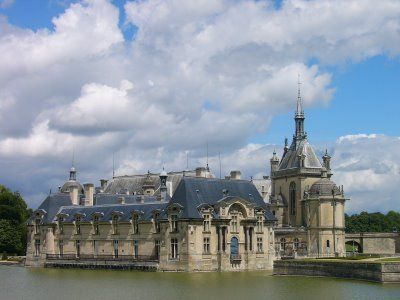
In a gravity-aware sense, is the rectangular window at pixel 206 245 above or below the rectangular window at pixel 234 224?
below

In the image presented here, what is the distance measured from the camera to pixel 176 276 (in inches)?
2501

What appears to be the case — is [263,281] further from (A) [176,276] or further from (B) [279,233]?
(B) [279,233]

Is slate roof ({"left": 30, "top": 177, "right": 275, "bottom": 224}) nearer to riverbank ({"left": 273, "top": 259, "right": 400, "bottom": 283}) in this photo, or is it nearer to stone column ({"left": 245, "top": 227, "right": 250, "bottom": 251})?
stone column ({"left": 245, "top": 227, "right": 250, "bottom": 251})

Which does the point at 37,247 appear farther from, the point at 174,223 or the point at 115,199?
the point at 174,223

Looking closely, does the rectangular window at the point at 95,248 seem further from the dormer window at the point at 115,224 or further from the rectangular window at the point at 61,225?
the rectangular window at the point at 61,225

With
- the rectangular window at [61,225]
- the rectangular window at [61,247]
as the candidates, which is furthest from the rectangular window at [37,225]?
the rectangular window at [61,247]

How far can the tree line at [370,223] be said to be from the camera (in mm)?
142625

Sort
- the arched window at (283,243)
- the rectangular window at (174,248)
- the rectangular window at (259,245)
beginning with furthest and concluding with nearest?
the arched window at (283,243), the rectangular window at (259,245), the rectangular window at (174,248)

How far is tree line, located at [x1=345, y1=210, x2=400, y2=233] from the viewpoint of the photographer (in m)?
143

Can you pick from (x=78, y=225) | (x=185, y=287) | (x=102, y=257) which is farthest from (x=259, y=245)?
(x=185, y=287)

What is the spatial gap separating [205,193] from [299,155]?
28059 millimetres

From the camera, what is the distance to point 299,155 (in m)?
97.8

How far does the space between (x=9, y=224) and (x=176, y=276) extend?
3946 centimetres

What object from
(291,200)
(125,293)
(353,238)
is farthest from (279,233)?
(125,293)
